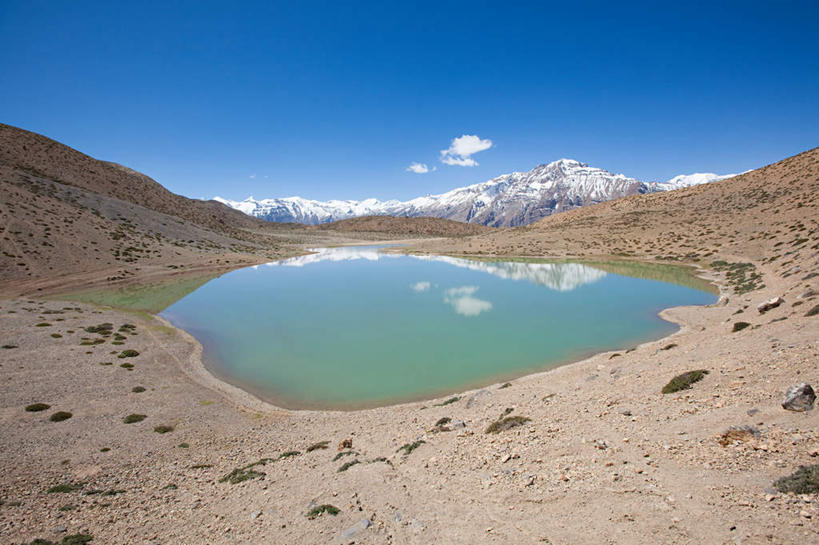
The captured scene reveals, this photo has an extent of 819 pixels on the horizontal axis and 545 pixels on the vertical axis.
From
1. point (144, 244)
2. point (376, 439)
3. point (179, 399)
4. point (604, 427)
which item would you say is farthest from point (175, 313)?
point (144, 244)

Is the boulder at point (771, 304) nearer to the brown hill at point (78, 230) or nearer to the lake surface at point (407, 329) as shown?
the lake surface at point (407, 329)

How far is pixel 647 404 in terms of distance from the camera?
10180 millimetres

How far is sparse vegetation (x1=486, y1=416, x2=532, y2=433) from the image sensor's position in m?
10.7

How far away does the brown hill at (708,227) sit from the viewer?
1747 inches

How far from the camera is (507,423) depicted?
10945 millimetres

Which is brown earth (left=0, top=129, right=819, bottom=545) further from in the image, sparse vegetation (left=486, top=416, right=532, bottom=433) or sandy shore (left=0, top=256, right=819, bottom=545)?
sparse vegetation (left=486, top=416, right=532, bottom=433)

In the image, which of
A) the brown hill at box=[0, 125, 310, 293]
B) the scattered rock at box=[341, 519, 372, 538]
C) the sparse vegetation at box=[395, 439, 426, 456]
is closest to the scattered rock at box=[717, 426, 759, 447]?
the sparse vegetation at box=[395, 439, 426, 456]

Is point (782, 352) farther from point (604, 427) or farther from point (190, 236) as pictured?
point (190, 236)

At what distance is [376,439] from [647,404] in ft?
27.8

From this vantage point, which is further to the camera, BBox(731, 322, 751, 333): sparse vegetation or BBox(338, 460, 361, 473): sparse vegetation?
BBox(731, 322, 751, 333): sparse vegetation

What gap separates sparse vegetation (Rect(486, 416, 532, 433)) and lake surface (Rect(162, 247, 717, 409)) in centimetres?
582

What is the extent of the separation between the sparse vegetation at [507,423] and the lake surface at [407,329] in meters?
5.82

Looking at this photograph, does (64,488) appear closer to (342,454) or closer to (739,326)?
(342,454)

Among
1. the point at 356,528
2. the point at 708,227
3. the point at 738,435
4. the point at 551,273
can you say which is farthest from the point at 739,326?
the point at 708,227
